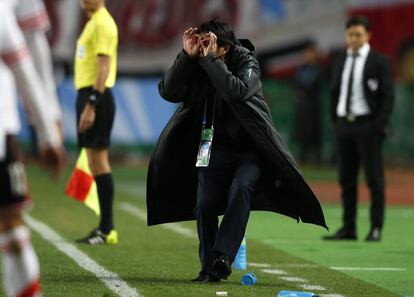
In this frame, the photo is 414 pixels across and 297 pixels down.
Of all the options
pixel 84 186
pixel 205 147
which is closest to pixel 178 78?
pixel 205 147

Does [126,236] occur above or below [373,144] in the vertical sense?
below

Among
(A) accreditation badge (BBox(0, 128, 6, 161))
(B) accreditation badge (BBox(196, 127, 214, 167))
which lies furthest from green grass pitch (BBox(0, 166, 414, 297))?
(A) accreditation badge (BBox(0, 128, 6, 161))

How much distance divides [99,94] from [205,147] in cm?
281

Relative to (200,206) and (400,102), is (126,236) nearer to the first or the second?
(200,206)

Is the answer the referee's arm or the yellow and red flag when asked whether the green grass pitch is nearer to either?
the yellow and red flag

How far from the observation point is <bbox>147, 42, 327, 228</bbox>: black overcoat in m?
9.39

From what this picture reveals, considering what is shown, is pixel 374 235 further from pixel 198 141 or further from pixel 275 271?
pixel 198 141

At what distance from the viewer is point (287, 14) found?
1230 inches

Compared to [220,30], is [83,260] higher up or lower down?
lower down

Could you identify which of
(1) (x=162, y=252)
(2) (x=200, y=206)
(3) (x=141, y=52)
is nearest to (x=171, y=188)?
(2) (x=200, y=206)

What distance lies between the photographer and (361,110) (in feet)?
45.0

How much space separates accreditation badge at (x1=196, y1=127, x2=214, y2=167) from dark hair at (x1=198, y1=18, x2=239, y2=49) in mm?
607

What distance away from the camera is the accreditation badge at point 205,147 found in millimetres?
9508

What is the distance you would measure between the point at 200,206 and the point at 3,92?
339 centimetres
